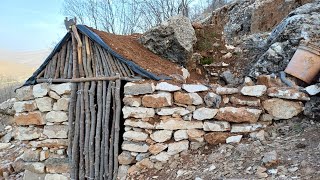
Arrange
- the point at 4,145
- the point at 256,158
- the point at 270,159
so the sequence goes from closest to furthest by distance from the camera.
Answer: the point at 270,159 < the point at 256,158 < the point at 4,145

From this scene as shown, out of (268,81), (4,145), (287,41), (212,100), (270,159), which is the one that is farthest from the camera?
(4,145)

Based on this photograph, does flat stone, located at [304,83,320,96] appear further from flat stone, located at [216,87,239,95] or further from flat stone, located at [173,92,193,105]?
flat stone, located at [173,92,193,105]

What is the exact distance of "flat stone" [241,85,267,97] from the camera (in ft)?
11.9

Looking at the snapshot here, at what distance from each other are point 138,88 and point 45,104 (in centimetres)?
129

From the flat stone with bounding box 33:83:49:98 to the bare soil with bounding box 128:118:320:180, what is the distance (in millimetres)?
1565

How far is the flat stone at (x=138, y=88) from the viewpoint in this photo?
363 centimetres

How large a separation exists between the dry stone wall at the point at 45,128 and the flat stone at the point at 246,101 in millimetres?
2081

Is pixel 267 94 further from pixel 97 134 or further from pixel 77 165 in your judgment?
pixel 77 165

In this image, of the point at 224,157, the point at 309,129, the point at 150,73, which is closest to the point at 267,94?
the point at 309,129

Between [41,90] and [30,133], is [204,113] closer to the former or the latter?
[41,90]

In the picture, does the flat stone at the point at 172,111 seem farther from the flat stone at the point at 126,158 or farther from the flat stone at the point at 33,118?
the flat stone at the point at 33,118

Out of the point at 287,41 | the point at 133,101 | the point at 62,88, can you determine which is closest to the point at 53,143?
the point at 62,88

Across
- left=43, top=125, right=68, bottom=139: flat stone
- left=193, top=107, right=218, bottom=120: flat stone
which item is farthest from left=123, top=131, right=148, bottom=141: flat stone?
left=43, top=125, right=68, bottom=139: flat stone

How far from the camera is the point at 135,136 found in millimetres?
3670
